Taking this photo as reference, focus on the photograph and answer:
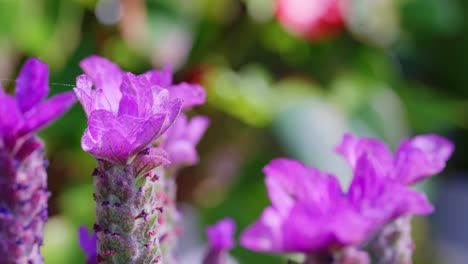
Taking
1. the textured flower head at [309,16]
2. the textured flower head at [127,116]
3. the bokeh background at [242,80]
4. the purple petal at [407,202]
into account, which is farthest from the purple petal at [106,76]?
the textured flower head at [309,16]

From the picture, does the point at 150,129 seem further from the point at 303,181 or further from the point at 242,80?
the point at 242,80

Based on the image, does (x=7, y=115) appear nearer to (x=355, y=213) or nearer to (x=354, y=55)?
(x=355, y=213)

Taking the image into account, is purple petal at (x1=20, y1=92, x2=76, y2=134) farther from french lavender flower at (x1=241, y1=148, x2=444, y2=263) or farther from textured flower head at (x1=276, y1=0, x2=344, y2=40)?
textured flower head at (x1=276, y1=0, x2=344, y2=40)

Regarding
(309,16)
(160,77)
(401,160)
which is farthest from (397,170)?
(309,16)

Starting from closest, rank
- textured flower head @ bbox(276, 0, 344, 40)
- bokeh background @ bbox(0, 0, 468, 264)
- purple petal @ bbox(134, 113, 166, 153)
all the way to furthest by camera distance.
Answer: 1. purple petal @ bbox(134, 113, 166, 153)
2. bokeh background @ bbox(0, 0, 468, 264)
3. textured flower head @ bbox(276, 0, 344, 40)

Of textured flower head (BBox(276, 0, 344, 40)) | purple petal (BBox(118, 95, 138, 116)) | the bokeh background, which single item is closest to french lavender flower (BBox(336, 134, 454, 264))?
purple petal (BBox(118, 95, 138, 116))

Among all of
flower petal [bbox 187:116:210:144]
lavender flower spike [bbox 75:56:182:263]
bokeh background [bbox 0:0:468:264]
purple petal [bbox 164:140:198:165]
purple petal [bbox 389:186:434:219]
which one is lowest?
lavender flower spike [bbox 75:56:182:263]
